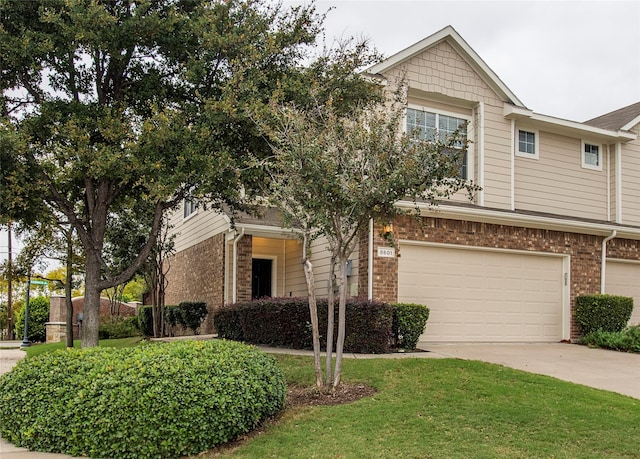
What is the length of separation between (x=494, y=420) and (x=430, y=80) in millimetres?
9416

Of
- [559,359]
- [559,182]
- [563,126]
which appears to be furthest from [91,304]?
[563,126]

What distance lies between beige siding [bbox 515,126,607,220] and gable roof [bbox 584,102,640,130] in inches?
48.7

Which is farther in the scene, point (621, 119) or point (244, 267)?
point (621, 119)

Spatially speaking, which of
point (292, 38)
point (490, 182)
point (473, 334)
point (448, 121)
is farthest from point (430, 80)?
point (473, 334)

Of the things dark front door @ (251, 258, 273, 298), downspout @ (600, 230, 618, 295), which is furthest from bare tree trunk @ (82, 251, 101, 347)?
downspout @ (600, 230, 618, 295)

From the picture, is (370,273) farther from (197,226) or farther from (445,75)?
(197,226)

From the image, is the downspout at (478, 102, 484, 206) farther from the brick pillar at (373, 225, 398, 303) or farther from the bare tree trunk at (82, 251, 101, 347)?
A: the bare tree trunk at (82, 251, 101, 347)

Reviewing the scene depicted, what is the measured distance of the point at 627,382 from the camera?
351 inches

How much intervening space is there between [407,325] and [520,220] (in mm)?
3872

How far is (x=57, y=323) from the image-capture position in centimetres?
2008

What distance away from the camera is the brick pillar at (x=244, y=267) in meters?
14.0

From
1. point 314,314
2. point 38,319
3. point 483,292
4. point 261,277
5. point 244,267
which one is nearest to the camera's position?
point 314,314

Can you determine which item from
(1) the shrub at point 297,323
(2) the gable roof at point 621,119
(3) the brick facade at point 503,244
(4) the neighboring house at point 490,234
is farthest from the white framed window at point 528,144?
(1) the shrub at point 297,323

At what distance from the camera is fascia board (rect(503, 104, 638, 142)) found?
1473cm
